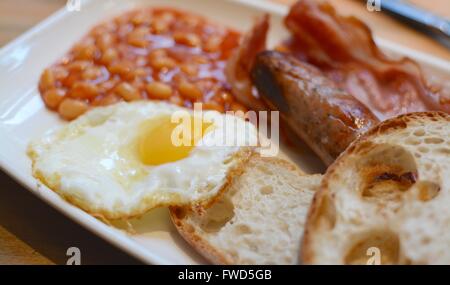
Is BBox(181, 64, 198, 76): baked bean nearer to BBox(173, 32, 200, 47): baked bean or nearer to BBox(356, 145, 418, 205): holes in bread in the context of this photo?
BBox(173, 32, 200, 47): baked bean

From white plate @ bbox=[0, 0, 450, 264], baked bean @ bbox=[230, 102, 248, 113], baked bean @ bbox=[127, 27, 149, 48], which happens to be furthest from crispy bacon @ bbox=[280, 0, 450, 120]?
baked bean @ bbox=[127, 27, 149, 48]

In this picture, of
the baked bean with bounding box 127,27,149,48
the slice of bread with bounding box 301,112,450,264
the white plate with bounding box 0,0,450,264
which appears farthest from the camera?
the baked bean with bounding box 127,27,149,48

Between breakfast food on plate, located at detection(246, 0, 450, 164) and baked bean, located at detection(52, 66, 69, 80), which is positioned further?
baked bean, located at detection(52, 66, 69, 80)

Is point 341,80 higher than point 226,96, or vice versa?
point 341,80

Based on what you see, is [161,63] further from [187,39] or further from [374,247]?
[374,247]

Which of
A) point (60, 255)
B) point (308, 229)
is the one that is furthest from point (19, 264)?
point (308, 229)

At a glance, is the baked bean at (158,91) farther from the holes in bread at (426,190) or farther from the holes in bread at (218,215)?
the holes in bread at (426,190)

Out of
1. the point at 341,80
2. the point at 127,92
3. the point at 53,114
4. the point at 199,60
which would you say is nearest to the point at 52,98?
the point at 53,114
